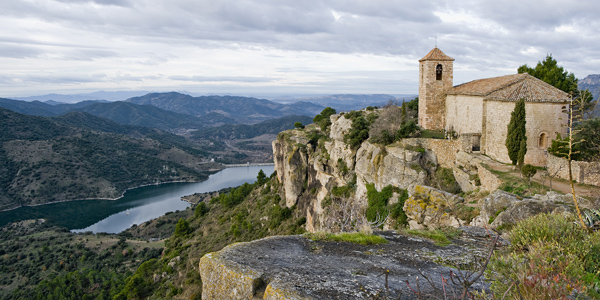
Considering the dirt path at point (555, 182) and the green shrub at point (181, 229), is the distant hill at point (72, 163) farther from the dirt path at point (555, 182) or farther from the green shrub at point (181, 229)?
the dirt path at point (555, 182)

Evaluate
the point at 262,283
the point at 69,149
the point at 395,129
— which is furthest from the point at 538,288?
the point at 69,149

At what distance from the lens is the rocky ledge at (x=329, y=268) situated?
4102 millimetres

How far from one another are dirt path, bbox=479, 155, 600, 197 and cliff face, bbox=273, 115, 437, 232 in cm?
350

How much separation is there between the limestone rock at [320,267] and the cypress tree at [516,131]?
1412 cm

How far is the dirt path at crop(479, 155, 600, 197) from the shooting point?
43.0 ft

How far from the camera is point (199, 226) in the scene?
163 ft

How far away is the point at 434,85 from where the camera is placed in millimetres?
25188

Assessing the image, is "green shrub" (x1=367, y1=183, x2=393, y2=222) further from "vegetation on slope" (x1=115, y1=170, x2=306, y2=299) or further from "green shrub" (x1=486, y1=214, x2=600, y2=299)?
"green shrub" (x1=486, y1=214, x2=600, y2=299)

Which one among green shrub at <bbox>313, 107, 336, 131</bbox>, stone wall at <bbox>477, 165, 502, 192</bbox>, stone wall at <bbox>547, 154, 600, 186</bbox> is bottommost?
stone wall at <bbox>477, 165, 502, 192</bbox>

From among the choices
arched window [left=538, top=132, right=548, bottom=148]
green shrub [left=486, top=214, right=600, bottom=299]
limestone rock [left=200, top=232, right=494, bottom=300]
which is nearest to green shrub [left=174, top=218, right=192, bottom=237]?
arched window [left=538, top=132, right=548, bottom=148]

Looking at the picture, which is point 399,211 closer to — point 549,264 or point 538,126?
point 538,126

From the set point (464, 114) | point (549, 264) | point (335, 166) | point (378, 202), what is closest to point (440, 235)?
point (549, 264)

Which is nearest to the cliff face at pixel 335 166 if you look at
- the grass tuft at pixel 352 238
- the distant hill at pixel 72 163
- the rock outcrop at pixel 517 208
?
the rock outcrop at pixel 517 208

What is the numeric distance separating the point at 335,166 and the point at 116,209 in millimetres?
84861
